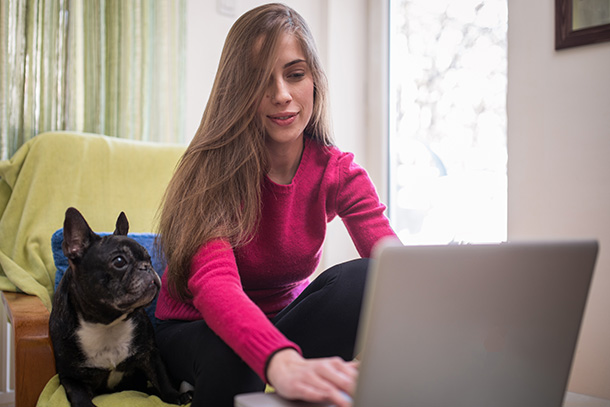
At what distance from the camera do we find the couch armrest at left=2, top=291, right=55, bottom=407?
3.43 feet

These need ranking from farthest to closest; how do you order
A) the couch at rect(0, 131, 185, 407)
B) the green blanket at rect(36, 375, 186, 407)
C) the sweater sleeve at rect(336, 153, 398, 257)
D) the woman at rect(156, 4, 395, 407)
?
the couch at rect(0, 131, 185, 407) < the sweater sleeve at rect(336, 153, 398, 257) < the green blanket at rect(36, 375, 186, 407) < the woman at rect(156, 4, 395, 407)

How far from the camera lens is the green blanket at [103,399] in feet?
3.36

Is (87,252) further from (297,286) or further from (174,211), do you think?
(297,286)

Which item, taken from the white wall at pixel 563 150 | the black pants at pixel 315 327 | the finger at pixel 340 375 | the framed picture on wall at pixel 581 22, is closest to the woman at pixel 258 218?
the black pants at pixel 315 327

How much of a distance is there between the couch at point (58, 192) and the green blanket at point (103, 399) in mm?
255

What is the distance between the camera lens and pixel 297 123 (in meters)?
1.20

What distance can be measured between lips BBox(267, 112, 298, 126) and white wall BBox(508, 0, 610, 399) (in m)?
1.06

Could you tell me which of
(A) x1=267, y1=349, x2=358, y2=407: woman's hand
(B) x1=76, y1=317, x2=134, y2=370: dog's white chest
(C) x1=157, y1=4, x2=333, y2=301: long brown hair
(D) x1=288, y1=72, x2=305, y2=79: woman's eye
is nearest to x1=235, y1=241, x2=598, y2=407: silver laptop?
(A) x1=267, y1=349, x2=358, y2=407: woman's hand

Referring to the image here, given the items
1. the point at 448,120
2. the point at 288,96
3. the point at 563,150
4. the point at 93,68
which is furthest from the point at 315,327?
the point at 448,120

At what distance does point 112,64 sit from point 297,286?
1.12m

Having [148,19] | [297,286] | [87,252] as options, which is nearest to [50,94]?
[148,19]

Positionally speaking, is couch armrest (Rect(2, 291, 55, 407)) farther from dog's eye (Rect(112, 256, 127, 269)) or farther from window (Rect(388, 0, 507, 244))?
window (Rect(388, 0, 507, 244))

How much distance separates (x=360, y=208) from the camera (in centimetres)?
129

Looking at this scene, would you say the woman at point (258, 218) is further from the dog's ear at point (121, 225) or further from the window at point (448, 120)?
the window at point (448, 120)
